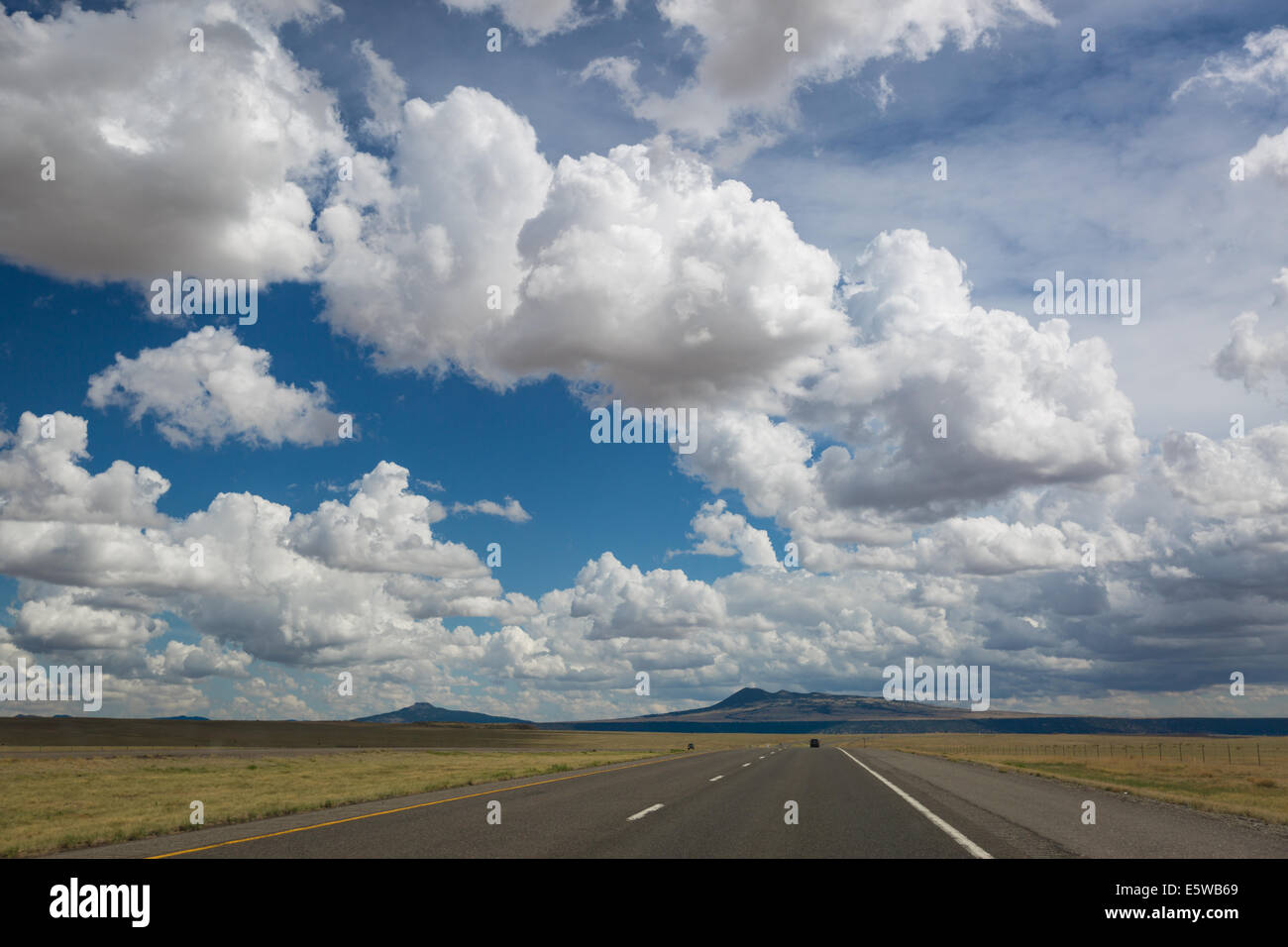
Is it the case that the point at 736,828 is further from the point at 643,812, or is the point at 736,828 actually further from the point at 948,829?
the point at 948,829

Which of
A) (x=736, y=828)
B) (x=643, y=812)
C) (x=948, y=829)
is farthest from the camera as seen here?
(x=643, y=812)

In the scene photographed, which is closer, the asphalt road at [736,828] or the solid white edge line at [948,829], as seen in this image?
the solid white edge line at [948,829]

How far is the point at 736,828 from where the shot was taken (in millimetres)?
13984

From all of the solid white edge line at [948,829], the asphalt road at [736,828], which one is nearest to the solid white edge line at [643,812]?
the asphalt road at [736,828]

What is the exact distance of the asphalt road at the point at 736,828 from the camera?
37.9 feet

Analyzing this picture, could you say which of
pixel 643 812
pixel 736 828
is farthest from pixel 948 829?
pixel 643 812

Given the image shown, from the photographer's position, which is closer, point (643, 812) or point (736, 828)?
point (736, 828)

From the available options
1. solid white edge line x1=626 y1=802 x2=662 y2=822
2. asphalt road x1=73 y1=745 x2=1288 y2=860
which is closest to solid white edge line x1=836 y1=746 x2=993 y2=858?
asphalt road x1=73 y1=745 x2=1288 y2=860

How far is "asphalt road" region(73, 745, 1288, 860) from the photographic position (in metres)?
11.5

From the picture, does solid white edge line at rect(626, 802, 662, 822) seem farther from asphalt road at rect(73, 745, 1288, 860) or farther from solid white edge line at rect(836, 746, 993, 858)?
solid white edge line at rect(836, 746, 993, 858)

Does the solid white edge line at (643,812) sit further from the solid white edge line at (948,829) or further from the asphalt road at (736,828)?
the solid white edge line at (948,829)

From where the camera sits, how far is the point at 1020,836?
509 inches
